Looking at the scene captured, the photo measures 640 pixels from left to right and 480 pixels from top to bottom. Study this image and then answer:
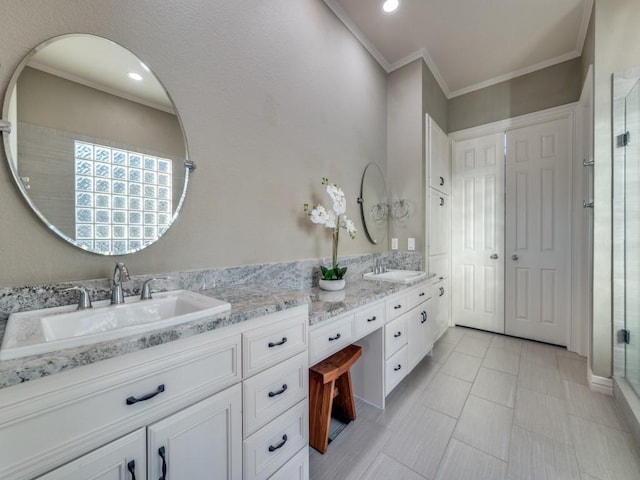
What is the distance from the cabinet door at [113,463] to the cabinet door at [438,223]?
8.54ft

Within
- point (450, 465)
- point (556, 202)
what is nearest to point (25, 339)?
point (450, 465)

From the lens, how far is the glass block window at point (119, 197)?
0.96 metres

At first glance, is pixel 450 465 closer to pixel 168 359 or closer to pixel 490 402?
pixel 490 402

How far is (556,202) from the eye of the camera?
8.84ft

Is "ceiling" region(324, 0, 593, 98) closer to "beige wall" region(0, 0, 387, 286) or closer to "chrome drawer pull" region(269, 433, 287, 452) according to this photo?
"beige wall" region(0, 0, 387, 286)

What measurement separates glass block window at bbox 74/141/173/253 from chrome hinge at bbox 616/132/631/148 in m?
2.93

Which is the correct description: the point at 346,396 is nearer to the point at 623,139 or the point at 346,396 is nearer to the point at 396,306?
the point at 396,306

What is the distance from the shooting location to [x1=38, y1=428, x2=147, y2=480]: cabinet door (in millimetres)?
555

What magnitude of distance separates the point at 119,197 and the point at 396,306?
65.9 inches

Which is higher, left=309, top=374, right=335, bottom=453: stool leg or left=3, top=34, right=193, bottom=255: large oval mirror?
left=3, top=34, right=193, bottom=255: large oval mirror

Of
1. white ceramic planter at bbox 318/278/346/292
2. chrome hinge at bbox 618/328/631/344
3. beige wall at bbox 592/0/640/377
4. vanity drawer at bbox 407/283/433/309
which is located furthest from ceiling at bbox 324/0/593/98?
chrome hinge at bbox 618/328/631/344

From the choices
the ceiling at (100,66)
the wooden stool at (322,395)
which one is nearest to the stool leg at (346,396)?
the wooden stool at (322,395)

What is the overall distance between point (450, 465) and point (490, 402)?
28.6 inches

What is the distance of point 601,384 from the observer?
1.90 meters
